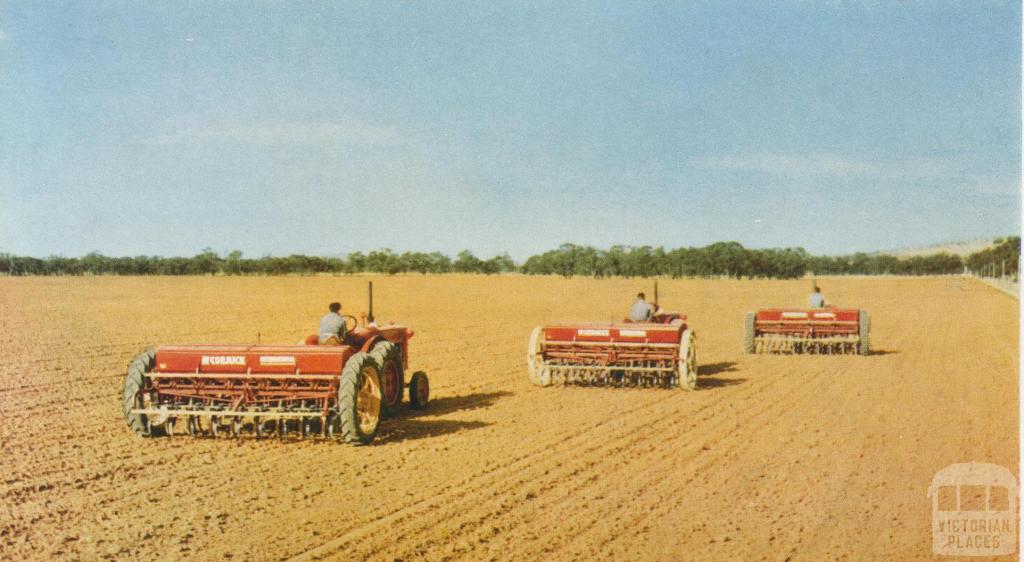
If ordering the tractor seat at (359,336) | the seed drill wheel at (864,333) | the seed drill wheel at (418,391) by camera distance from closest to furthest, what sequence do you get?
the tractor seat at (359,336) → the seed drill wheel at (418,391) → the seed drill wheel at (864,333)

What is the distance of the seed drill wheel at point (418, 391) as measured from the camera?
36.3 ft

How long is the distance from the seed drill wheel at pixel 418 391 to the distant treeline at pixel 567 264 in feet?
214

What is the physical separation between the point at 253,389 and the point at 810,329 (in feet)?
42.0

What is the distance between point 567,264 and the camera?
128625mm

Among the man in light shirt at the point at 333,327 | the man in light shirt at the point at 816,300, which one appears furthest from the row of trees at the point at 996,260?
the man in light shirt at the point at 333,327

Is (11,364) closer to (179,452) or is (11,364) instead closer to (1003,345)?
(179,452)

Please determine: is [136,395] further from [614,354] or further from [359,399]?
[614,354]

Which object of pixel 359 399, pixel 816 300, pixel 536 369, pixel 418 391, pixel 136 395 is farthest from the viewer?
pixel 816 300

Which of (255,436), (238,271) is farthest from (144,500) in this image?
(238,271)

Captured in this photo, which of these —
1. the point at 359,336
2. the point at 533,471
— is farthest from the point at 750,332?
the point at 533,471

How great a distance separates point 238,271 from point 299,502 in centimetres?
10247

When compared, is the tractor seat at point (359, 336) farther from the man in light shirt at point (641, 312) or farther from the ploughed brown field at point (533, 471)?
the man in light shirt at point (641, 312)

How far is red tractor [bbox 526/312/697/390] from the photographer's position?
41.6 feet

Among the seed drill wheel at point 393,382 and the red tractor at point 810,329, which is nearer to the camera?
the seed drill wheel at point 393,382
